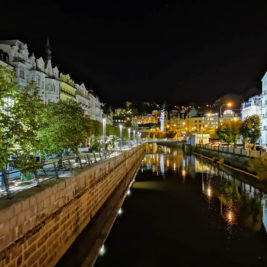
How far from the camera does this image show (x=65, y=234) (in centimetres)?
1112

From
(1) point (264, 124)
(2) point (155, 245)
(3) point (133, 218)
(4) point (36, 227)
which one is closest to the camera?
(4) point (36, 227)

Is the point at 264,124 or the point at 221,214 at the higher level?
the point at 264,124

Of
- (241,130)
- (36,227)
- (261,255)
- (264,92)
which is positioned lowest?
(261,255)

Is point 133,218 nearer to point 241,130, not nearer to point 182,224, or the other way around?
point 182,224

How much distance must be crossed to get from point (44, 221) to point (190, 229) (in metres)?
9.27

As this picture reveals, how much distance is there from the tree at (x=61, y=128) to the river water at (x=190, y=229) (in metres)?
5.95

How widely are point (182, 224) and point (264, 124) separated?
2595 inches

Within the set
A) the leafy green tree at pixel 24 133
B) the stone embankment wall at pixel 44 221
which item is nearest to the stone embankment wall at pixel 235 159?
the stone embankment wall at pixel 44 221

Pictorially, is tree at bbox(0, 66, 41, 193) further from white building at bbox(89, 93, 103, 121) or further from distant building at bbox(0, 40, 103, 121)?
white building at bbox(89, 93, 103, 121)

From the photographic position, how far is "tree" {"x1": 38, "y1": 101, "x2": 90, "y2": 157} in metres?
17.5

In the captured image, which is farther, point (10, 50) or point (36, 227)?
point (10, 50)

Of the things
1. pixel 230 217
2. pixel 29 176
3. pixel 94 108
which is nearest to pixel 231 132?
pixel 230 217

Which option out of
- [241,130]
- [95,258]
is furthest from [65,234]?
[241,130]

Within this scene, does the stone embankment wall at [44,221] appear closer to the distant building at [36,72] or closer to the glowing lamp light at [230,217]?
the glowing lamp light at [230,217]
